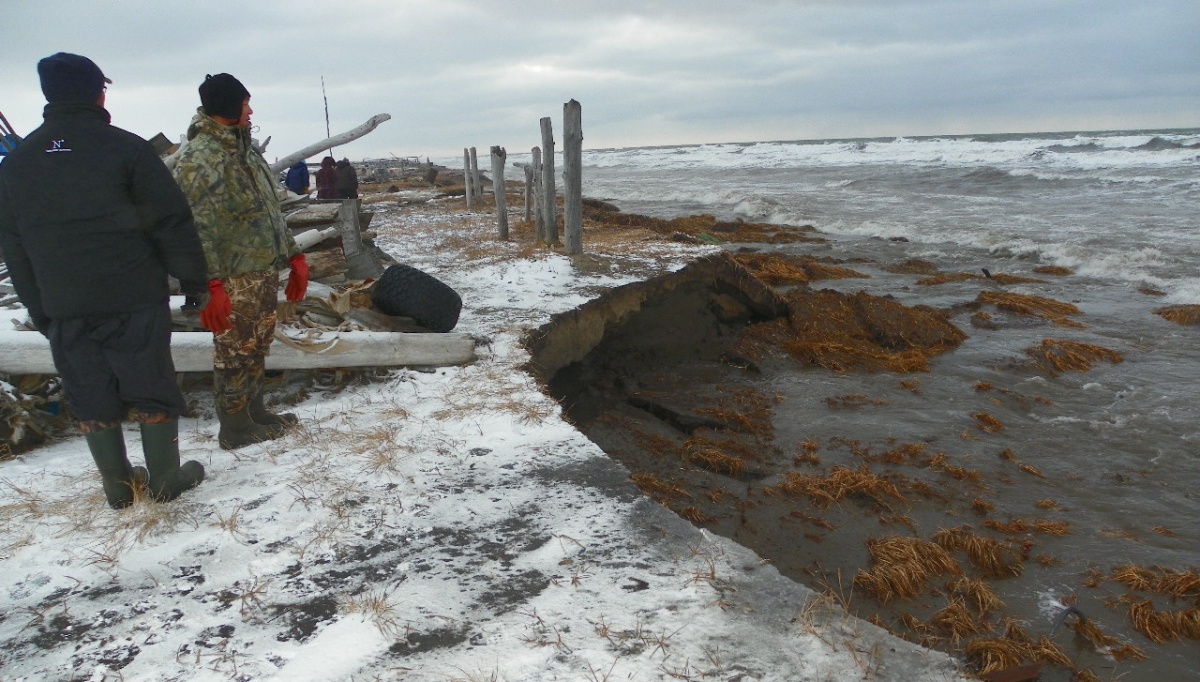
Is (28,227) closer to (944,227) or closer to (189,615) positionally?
(189,615)

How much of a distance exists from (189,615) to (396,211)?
2048 centimetres

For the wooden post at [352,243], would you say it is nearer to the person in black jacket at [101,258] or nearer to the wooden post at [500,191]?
the person in black jacket at [101,258]

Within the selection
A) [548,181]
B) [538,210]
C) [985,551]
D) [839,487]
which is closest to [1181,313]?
[839,487]

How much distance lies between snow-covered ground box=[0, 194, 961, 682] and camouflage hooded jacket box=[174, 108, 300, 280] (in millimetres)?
1193

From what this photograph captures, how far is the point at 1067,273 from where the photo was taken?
14070 mm

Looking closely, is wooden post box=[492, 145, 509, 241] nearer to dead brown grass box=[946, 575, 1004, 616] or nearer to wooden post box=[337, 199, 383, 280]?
wooden post box=[337, 199, 383, 280]

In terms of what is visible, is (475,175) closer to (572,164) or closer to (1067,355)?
(572,164)

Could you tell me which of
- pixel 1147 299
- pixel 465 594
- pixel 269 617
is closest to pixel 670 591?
pixel 465 594

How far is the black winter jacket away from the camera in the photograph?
10.3 feet

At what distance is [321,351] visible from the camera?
5133 millimetres

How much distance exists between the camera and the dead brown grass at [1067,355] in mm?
8156

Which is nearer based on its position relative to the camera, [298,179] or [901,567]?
[901,567]

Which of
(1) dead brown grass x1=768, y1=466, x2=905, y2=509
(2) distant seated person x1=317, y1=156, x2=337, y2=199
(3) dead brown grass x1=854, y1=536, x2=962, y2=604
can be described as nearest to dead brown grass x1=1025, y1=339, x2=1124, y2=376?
(1) dead brown grass x1=768, y1=466, x2=905, y2=509

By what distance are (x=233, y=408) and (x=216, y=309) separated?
0.84 m
